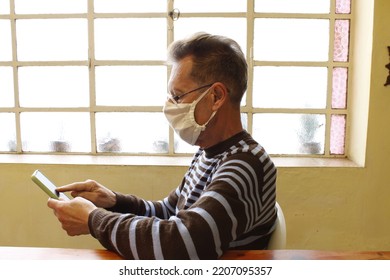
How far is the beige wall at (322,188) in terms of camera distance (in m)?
1.85

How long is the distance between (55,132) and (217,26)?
1.13 m

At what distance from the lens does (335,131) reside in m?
2.08

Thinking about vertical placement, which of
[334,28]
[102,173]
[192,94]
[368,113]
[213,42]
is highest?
[334,28]

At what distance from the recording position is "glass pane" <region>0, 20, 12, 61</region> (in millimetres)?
2086

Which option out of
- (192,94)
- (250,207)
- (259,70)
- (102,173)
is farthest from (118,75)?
(250,207)

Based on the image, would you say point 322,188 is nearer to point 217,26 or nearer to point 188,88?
point 217,26

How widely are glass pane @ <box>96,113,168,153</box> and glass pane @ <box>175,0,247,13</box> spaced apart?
62 cm

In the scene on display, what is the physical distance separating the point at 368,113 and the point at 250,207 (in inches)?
49.4

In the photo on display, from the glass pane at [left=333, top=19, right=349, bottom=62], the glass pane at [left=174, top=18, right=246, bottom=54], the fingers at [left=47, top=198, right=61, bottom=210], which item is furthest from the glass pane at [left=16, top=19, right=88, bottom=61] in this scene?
the glass pane at [left=333, top=19, right=349, bottom=62]

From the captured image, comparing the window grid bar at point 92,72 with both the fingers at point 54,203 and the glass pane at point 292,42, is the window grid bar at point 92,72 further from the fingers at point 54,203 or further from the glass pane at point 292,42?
the fingers at point 54,203

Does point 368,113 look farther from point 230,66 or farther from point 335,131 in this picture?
point 230,66

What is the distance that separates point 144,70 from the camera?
2.09 metres

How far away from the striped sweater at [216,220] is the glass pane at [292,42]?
117 centimetres

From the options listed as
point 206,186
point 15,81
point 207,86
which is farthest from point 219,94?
point 15,81
